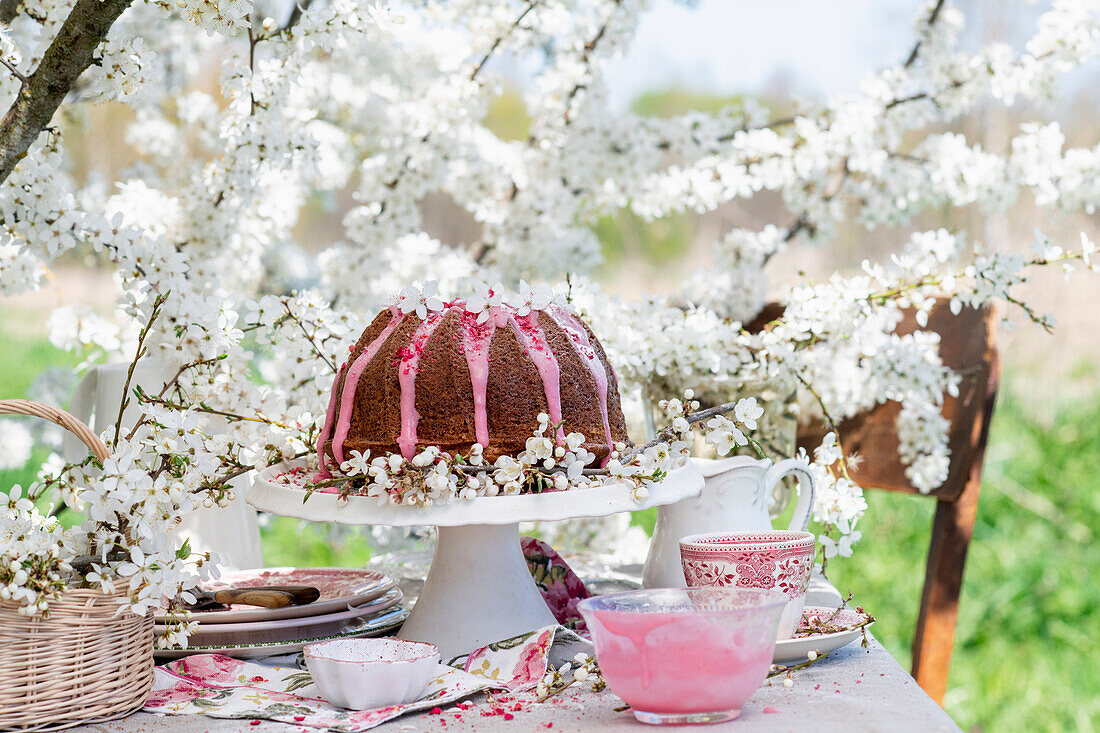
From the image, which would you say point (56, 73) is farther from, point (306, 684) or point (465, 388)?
point (306, 684)

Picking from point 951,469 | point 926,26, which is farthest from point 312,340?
point 926,26

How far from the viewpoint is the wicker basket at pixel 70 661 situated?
78cm

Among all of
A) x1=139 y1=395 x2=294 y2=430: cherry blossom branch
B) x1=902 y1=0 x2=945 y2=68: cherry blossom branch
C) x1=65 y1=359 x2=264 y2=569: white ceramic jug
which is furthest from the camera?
x1=902 y1=0 x2=945 y2=68: cherry blossom branch

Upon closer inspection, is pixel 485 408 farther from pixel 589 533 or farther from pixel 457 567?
pixel 589 533

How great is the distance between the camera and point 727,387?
1.56 metres

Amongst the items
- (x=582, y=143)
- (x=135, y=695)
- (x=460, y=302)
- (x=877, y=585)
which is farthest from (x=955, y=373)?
(x=877, y=585)

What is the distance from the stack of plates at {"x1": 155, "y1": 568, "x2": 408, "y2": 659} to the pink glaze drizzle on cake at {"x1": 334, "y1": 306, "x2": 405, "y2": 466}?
17 centimetres

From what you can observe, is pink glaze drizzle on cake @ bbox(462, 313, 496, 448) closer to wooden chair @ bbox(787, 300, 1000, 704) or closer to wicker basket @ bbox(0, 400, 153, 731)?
wicker basket @ bbox(0, 400, 153, 731)

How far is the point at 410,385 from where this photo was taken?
104 centimetres

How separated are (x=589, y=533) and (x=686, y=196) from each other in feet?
2.66

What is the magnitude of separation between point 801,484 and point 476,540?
39cm

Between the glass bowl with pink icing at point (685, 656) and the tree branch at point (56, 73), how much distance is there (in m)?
0.78

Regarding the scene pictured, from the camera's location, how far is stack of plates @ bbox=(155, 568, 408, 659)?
3.45 ft

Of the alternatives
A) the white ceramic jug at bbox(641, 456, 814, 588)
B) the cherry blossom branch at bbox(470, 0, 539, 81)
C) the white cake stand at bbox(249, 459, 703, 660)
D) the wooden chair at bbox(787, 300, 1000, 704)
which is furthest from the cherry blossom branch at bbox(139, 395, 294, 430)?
the wooden chair at bbox(787, 300, 1000, 704)
